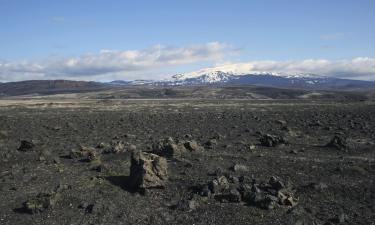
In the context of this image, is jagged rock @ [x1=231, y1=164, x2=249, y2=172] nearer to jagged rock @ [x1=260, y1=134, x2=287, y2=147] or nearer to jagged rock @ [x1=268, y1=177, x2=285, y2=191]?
jagged rock @ [x1=268, y1=177, x2=285, y2=191]

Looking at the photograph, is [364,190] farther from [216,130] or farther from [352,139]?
[216,130]

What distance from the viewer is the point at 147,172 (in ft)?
55.7

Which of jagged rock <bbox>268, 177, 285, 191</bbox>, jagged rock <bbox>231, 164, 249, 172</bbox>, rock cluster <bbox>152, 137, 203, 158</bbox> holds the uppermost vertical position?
rock cluster <bbox>152, 137, 203, 158</bbox>

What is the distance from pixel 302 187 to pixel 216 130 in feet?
63.4

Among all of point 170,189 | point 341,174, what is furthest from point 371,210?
point 170,189

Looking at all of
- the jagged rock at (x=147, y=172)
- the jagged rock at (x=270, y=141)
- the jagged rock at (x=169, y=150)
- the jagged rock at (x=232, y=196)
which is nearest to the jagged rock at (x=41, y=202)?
the jagged rock at (x=147, y=172)

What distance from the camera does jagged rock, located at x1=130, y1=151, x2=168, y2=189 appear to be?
16.8m

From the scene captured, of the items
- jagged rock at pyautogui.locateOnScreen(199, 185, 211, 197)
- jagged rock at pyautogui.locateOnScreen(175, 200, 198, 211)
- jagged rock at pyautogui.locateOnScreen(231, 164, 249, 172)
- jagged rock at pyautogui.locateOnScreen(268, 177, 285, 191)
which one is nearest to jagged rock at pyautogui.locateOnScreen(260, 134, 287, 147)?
jagged rock at pyautogui.locateOnScreen(231, 164, 249, 172)

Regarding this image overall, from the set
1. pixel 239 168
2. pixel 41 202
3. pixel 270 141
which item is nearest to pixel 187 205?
pixel 41 202

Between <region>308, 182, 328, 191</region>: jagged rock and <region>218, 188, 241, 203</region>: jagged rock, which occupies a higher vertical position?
<region>218, 188, 241, 203</region>: jagged rock

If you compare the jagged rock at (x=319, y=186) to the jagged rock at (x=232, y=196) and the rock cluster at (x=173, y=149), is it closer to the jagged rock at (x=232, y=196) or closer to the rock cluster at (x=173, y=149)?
the jagged rock at (x=232, y=196)

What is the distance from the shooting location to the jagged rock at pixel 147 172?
16828 millimetres

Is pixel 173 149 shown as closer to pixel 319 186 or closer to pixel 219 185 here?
pixel 219 185

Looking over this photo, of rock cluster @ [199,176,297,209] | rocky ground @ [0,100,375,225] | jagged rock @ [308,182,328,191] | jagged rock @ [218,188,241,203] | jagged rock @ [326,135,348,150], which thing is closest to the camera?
rocky ground @ [0,100,375,225]
